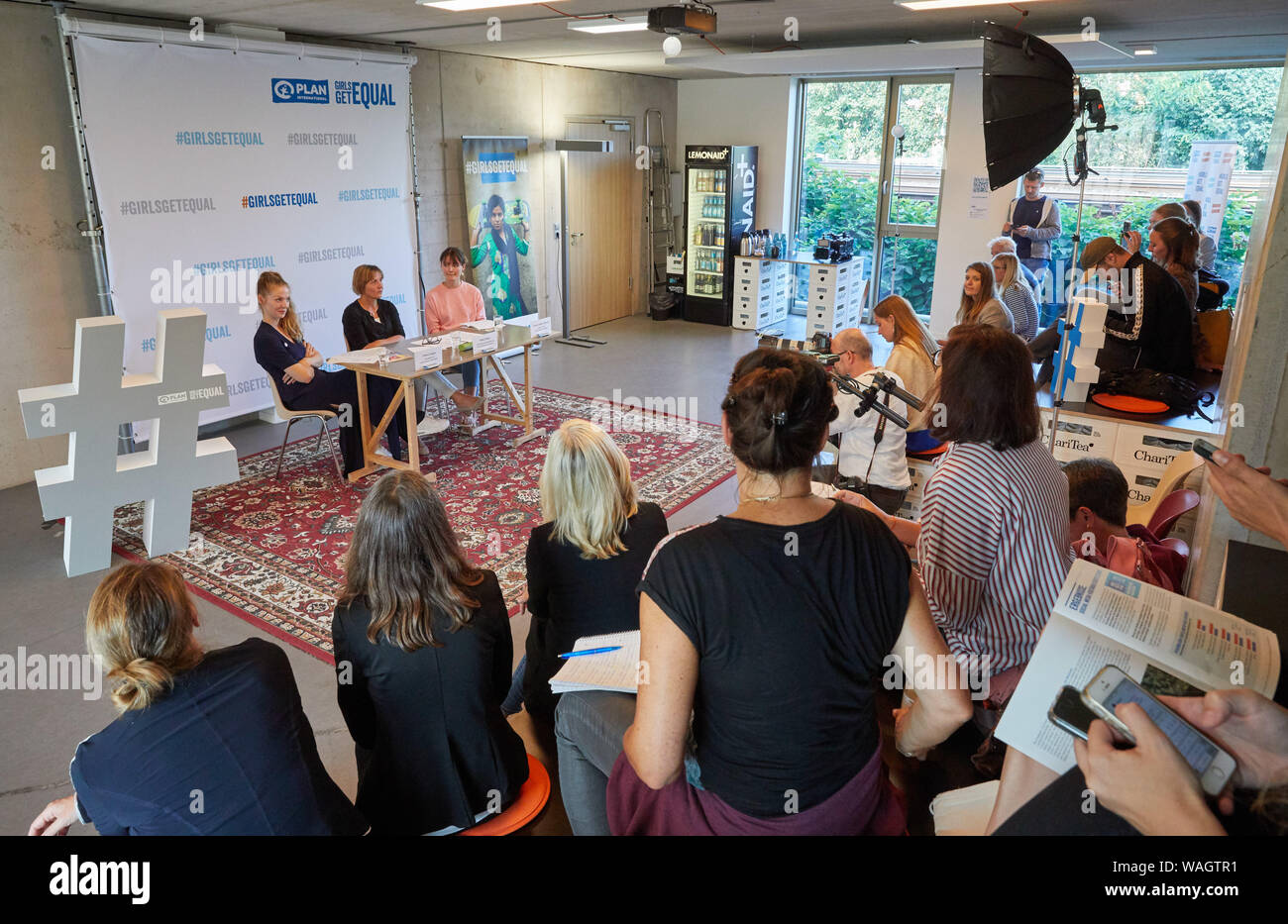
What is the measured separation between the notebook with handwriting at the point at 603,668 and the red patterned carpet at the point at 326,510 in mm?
2024

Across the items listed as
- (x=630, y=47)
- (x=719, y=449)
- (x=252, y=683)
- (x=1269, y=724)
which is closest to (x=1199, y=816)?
(x=1269, y=724)

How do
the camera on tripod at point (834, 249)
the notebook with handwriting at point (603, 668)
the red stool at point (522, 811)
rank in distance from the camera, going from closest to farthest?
the notebook with handwriting at point (603, 668), the red stool at point (522, 811), the camera on tripod at point (834, 249)

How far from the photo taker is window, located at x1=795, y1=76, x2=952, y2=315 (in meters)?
9.24

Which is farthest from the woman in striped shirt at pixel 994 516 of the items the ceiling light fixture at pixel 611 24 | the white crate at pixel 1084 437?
the ceiling light fixture at pixel 611 24

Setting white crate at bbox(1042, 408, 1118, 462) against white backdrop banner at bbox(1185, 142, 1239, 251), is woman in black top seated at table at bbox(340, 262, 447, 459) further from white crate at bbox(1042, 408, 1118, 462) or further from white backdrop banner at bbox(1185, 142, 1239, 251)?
white backdrop banner at bbox(1185, 142, 1239, 251)

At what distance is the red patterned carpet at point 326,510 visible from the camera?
4.12m

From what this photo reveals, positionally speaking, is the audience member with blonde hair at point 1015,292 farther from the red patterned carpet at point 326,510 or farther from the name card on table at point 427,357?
the name card on table at point 427,357

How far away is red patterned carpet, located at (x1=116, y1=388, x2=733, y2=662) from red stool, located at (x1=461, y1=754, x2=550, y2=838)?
1.61 metres

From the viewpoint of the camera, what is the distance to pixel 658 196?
35.4ft

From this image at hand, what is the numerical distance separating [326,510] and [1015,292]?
485 cm

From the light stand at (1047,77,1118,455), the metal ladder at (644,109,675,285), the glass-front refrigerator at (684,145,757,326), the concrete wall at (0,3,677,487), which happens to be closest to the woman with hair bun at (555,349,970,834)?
the light stand at (1047,77,1118,455)

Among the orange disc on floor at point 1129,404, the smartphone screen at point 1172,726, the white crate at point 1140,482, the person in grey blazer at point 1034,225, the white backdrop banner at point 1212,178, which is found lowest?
the white crate at point 1140,482

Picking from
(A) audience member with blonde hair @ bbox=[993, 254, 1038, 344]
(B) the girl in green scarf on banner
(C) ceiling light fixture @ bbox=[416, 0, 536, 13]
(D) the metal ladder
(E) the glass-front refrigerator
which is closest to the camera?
(C) ceiling light fixture @ bbox=[416, 0, 536, 13]

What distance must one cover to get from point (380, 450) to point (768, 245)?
5600 mm
